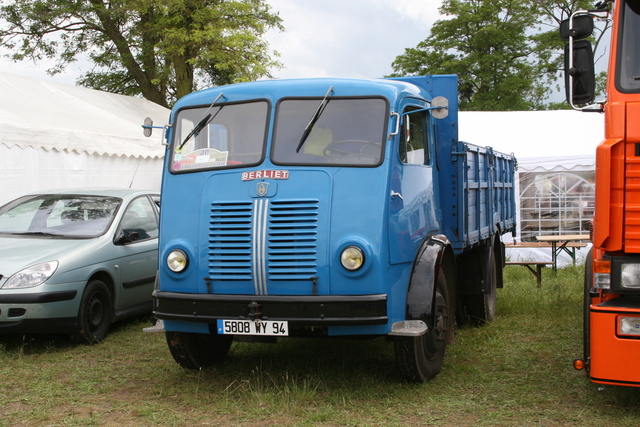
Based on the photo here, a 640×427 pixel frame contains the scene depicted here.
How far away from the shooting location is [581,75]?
15.4 ft

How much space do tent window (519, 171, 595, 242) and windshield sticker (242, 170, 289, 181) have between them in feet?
37.9

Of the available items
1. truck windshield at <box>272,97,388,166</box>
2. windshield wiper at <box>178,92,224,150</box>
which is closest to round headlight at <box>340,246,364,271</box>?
truck windshield at <box>272,97,388,166</box>

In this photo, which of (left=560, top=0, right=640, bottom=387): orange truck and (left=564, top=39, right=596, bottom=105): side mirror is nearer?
(left=560, top=0, right=640, bottom=387): orange truck

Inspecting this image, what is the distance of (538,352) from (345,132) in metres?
3.03

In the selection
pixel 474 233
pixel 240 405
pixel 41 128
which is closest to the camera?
pixel 240 405

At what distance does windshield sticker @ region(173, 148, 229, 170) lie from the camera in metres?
5.57

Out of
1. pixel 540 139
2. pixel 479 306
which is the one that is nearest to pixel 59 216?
pixel 479 306

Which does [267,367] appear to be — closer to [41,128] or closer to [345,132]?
[345,132]

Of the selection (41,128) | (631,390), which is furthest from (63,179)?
(631,390)

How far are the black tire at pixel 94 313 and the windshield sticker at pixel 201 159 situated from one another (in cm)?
211

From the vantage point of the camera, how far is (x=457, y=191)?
21.7 feet

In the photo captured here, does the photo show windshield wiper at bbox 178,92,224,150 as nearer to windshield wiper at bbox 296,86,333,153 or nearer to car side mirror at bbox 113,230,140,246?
windshield wiper at bbox 296,86,333,153

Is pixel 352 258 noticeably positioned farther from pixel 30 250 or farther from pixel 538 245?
pixel 538 245

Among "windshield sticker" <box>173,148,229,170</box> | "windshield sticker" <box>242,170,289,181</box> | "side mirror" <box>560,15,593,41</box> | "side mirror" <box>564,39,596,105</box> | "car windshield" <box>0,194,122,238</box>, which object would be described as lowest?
"car windshield" <box>0,194,122,238</box>
